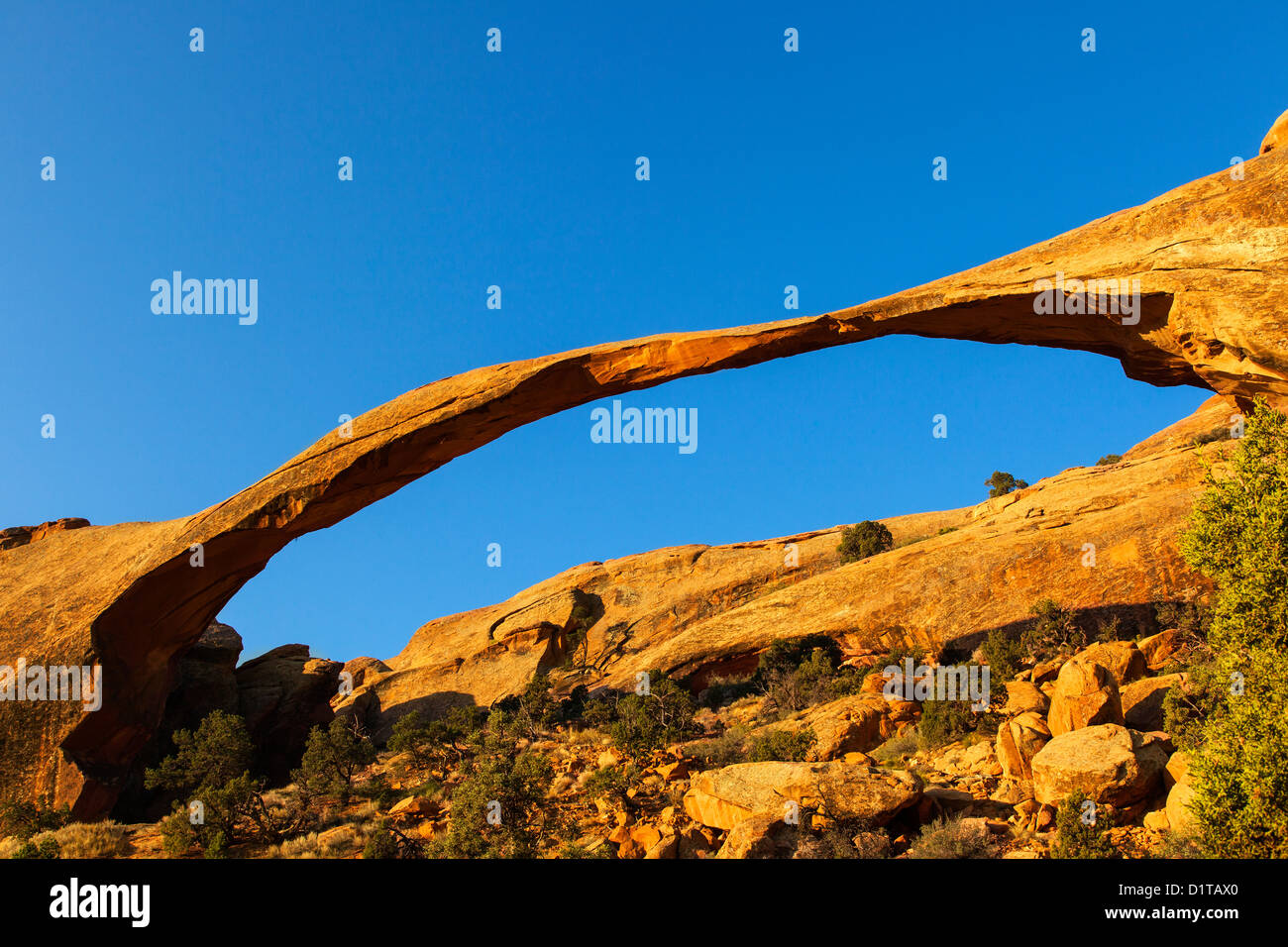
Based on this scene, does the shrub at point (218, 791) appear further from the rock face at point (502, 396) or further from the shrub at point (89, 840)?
the rock face at point (502, 396)

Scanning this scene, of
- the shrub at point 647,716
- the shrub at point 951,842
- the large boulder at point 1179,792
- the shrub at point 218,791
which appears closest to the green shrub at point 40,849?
the shrub at point 218,791

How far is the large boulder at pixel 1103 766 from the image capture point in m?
10.6

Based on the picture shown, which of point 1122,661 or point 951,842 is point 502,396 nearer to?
point 951,842

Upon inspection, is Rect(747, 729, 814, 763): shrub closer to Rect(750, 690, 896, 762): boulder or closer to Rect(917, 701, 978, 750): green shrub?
Rect(750, 690, 896, 762): boulder

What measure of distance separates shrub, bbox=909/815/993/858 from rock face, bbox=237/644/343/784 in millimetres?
18236

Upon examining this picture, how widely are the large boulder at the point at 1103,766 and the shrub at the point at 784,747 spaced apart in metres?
4.17

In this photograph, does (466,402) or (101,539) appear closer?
(466,402)

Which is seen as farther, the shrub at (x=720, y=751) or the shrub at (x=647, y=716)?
the shrub at (x=647, y=716)

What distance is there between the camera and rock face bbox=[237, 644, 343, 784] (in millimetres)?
22953

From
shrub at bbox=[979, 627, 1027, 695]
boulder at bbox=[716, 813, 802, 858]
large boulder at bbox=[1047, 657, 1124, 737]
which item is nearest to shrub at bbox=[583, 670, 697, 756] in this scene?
Result: boulder at bbox=[716, 813, 802, 858]

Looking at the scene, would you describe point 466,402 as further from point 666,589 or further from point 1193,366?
point 666,589
